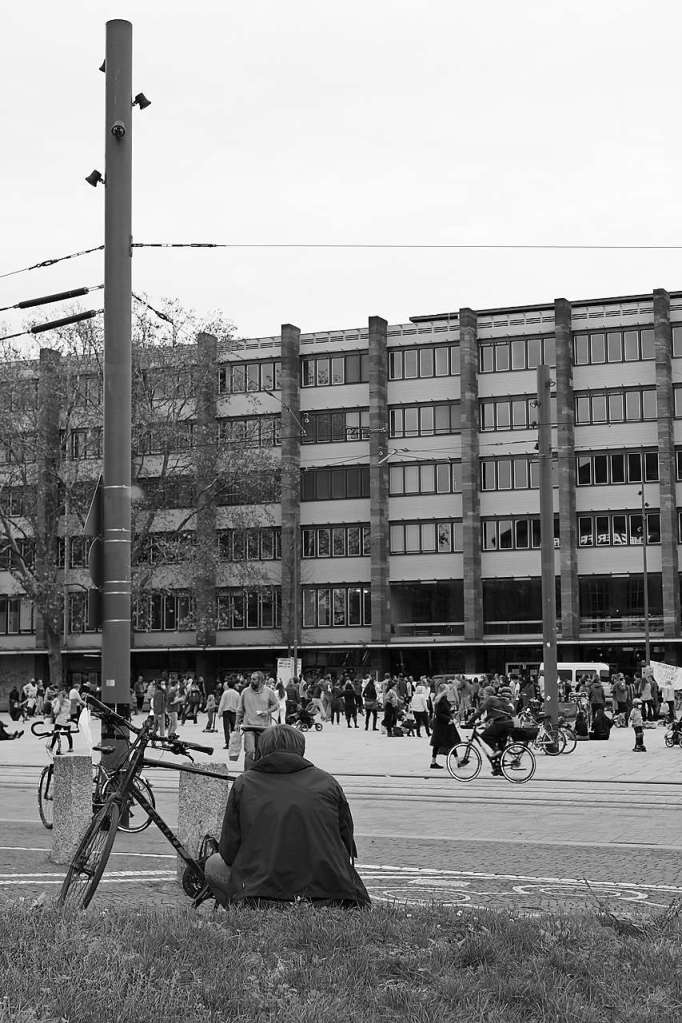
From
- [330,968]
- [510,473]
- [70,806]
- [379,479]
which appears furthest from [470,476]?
[330,968]

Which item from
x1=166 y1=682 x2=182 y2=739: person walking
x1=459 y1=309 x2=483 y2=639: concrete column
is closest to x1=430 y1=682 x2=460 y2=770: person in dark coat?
x1=166 y1=682 x2=182 y2=739: person walking

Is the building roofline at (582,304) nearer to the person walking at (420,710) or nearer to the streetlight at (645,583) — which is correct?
the streetlight at (645,583)

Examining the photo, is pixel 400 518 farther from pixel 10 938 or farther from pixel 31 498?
pixel 10 938

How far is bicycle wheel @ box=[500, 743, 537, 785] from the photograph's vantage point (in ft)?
69.9

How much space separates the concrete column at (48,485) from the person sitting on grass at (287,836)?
1871 inches

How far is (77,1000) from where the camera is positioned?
4668mm

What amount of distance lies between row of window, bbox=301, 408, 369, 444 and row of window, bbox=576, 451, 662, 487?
1160cm

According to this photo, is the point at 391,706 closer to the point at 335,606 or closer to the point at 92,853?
the point at 92,853

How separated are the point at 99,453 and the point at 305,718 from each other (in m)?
20.5

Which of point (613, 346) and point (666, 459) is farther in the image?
point (613, 346)

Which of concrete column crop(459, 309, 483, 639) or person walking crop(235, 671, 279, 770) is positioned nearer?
person walking crop(235, 671, 279, 770)

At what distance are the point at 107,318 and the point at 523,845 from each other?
21.4 feet

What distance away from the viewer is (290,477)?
71250 millimetres

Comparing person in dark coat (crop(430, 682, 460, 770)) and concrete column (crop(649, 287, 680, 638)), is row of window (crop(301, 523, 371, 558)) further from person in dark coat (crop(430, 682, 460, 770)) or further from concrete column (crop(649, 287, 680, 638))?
person in dark coat (crop(430, 682, 460, 770))
